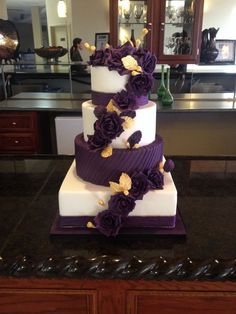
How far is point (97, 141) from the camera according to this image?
2.60ft

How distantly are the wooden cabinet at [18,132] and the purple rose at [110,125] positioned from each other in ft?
6.91

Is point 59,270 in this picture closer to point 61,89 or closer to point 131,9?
point 131,9

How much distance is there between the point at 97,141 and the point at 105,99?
0.13 metres

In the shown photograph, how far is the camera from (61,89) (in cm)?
340

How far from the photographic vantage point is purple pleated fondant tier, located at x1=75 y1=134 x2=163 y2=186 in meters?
0.82

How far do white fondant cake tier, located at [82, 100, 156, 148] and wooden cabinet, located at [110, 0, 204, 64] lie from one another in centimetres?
202

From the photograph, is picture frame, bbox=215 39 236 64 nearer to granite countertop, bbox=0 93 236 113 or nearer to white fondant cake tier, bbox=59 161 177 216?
granite countertop, bbox=0 93 236 113

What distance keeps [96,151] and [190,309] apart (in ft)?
1.59

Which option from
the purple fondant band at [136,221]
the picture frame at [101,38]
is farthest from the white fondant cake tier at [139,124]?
the picture frame at [101,38]

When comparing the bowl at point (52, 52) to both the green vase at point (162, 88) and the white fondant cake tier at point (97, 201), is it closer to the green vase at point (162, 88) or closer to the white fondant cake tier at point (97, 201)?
the green vase at point (162, 88)

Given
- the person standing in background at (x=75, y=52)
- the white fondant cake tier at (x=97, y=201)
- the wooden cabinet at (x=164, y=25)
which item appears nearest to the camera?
the white fondant cake tier at (x=97, y=201)

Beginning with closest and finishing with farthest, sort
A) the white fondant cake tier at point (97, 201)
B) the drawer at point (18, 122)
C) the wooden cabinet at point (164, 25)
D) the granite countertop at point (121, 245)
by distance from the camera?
the granite countertop at point (121, 245) < the white fondant cake tier at point (97, 201) < the wooden cabinet at point (164, 25) < the drawer at point (18, 122)

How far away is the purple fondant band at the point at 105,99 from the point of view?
32.3 inches

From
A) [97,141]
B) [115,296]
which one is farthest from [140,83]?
[115,296]
